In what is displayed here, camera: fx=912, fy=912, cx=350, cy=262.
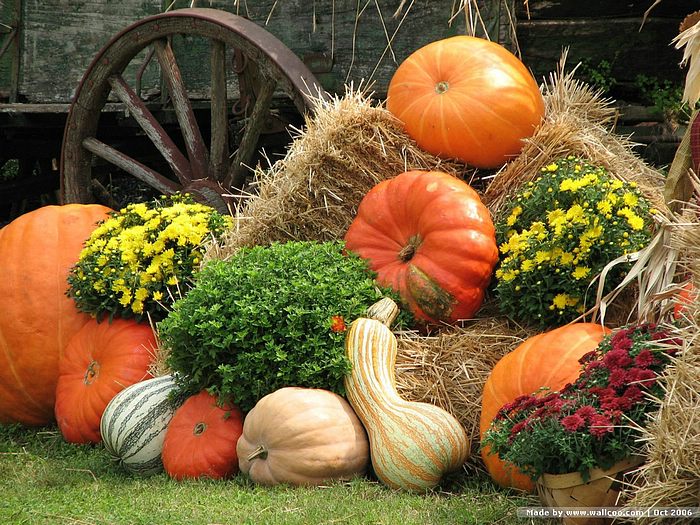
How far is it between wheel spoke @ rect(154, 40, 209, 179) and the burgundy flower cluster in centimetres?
331

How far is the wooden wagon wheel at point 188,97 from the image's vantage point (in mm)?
5270

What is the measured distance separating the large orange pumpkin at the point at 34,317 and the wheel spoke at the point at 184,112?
0.96 meters

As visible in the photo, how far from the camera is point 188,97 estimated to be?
6152 mm

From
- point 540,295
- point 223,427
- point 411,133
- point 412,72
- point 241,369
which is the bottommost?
point 223,427

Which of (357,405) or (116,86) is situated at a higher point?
(116,86)

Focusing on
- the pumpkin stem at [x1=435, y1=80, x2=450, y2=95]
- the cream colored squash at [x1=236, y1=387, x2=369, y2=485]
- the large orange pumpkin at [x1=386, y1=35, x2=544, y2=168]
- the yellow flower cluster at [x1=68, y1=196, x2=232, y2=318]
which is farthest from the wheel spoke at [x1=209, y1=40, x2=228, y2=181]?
the cream colored squash at [x1=236, y1=387, x2=369, y2=485]

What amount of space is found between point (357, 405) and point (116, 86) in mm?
3199

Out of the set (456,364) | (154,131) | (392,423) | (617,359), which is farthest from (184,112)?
(617,359)

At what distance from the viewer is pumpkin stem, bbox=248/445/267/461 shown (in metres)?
3.55

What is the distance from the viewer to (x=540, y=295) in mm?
3811

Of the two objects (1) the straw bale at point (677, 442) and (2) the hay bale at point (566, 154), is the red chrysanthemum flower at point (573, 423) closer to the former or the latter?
(1) the straw bale at point (677, 442)

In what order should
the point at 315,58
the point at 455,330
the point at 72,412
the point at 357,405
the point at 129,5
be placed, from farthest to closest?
the point at 129,5 → the point at 315,58 → the point at 72,412 → the point at 455,330 → the point at 357,405

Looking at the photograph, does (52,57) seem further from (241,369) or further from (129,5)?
(241,369)

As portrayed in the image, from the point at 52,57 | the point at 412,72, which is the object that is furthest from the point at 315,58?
the point at 52,57
